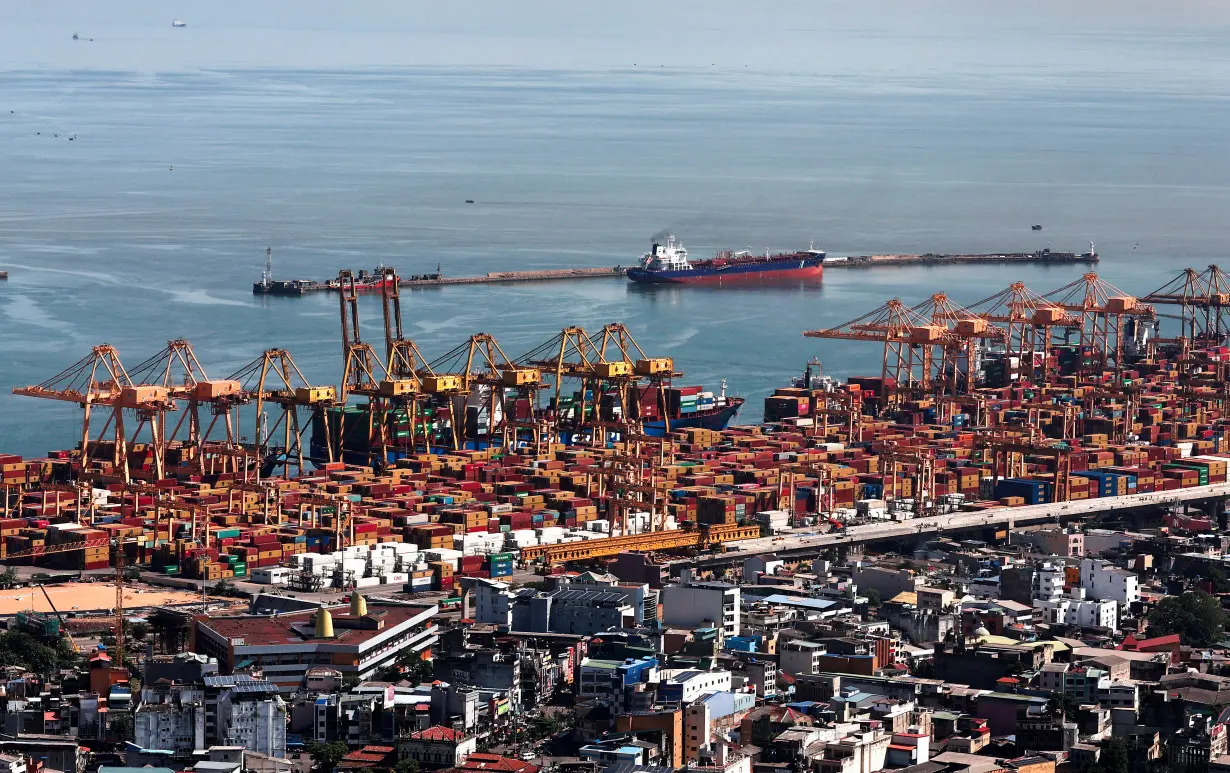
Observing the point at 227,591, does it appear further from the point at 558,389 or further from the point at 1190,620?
the point at 558,389

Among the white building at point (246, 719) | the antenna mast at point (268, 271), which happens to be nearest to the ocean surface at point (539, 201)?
the antenna mast at point (268, 271)

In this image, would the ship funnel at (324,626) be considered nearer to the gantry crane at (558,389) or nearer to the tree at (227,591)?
the tree at (227,591)

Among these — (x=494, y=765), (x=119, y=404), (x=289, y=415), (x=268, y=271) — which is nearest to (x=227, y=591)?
(x=119, y=404)

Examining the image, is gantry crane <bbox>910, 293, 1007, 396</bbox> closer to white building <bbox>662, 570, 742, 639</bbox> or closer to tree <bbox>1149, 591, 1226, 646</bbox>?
tree <bbox>1149, 591, 1226, 646</bbox>

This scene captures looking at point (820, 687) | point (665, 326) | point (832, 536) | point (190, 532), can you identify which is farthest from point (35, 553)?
point (665, 326)

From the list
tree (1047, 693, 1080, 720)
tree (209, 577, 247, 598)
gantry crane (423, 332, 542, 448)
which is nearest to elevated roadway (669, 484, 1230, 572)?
tree (209, 577, 247, 598)

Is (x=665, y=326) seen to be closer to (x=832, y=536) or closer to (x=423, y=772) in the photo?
(x=832, y=536)
